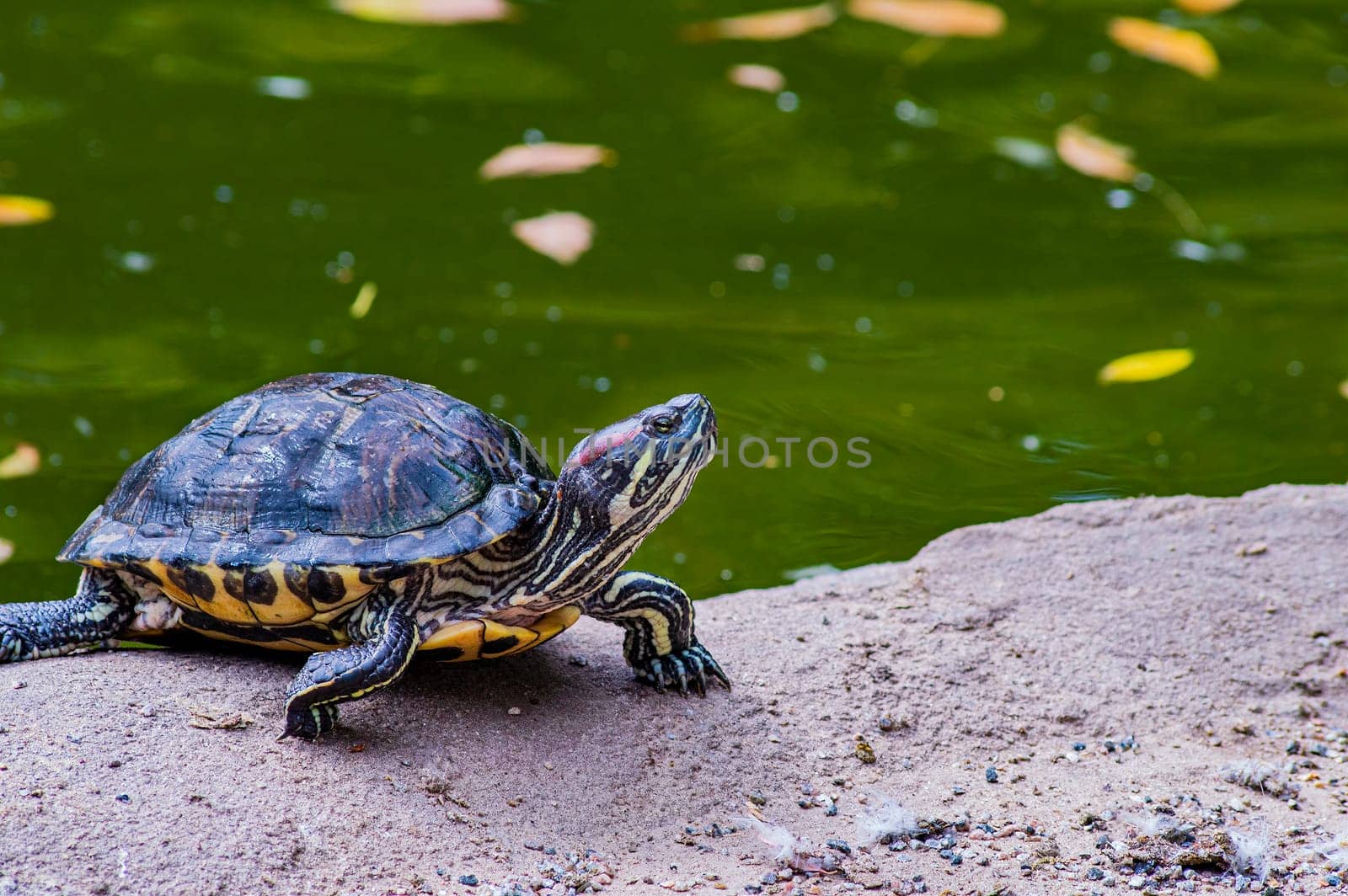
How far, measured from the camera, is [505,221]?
530 cm

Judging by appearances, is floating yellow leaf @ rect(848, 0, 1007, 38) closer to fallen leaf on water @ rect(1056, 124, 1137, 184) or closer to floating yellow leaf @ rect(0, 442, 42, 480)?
fallen leaf on water @ rect(1056, 124, 1137, 184)

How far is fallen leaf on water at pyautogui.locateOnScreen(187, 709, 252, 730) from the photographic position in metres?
2.39

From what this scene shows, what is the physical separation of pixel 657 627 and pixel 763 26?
4.61m

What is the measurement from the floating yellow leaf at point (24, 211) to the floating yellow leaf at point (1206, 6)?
17.8 feet

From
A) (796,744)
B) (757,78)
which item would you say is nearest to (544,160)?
(757,78)

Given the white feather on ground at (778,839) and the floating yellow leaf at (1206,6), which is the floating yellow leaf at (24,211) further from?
the floating yellow leaf at (1206,6)

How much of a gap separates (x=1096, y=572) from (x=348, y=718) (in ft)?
5.93

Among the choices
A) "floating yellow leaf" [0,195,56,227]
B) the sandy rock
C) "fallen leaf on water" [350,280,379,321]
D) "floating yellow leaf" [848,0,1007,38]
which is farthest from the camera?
"floating yellow leaf" [848,0,1007,38]

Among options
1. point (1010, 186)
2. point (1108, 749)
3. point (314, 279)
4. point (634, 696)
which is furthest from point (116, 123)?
point (1108, 749)

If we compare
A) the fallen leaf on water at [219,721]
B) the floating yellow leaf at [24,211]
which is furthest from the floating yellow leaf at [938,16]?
the fallen leaf on water at [219,721]

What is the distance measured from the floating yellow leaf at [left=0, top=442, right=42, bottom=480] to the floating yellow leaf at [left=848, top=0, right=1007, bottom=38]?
4.48 metres

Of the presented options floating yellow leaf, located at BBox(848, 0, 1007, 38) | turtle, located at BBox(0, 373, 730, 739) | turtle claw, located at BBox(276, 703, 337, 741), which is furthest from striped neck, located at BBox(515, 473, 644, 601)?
floating yellow leaf, located at BBox(848, 0, 1007, 38)

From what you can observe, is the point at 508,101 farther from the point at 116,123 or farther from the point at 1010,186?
the point at 1010,186

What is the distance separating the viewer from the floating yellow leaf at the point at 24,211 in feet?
16.8
